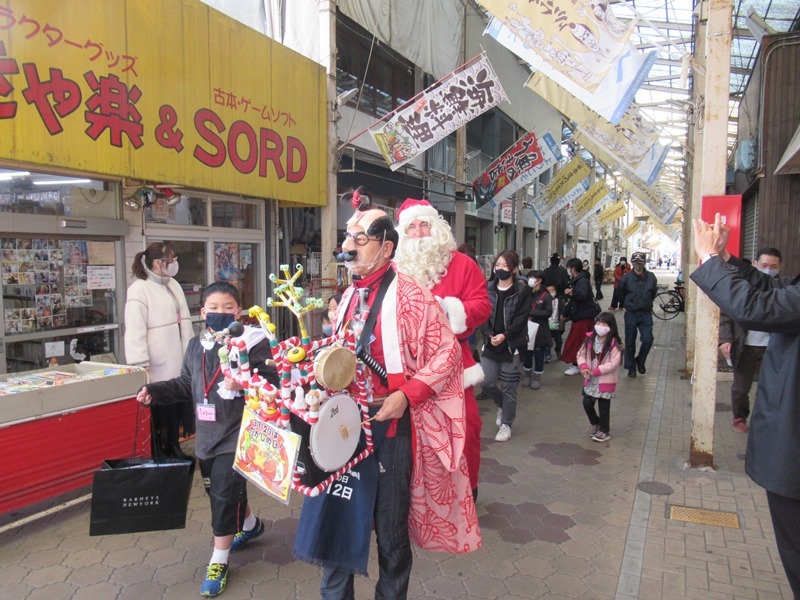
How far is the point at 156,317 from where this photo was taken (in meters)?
4.64

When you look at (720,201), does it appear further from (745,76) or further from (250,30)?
(745,76)

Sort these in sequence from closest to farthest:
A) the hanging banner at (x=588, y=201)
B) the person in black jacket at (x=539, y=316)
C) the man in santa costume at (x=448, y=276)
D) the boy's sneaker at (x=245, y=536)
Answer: the man in santa costume at (x=448, y=276) → the boy's sneaker at (x=245, y=536) → the person in black jacket at (x=539, y=316) → the hanging banner at (x=588, y=201)

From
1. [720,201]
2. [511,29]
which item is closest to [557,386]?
[720,201]

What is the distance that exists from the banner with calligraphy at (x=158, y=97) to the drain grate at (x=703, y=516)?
562cm

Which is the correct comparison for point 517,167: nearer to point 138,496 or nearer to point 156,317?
point 156,317

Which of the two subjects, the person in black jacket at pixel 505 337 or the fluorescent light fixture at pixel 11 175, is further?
the person in black jacket at pixel 505 337

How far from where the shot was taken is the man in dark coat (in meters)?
2.23

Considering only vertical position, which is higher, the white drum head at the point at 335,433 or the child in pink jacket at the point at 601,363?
the white drum head at the point at 335,433

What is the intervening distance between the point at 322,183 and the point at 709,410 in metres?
6.09

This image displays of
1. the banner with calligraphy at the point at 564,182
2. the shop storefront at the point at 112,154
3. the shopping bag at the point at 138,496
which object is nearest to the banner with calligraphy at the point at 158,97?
the shop storefront at the point at 112,154

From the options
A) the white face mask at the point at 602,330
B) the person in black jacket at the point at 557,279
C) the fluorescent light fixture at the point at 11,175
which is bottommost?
the white face mask at the point at 602,330

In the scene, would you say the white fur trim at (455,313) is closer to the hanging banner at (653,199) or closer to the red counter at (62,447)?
the red counter at (62,447)

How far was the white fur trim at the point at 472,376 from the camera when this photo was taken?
3.30 m

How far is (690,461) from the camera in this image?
4984 millimetres
